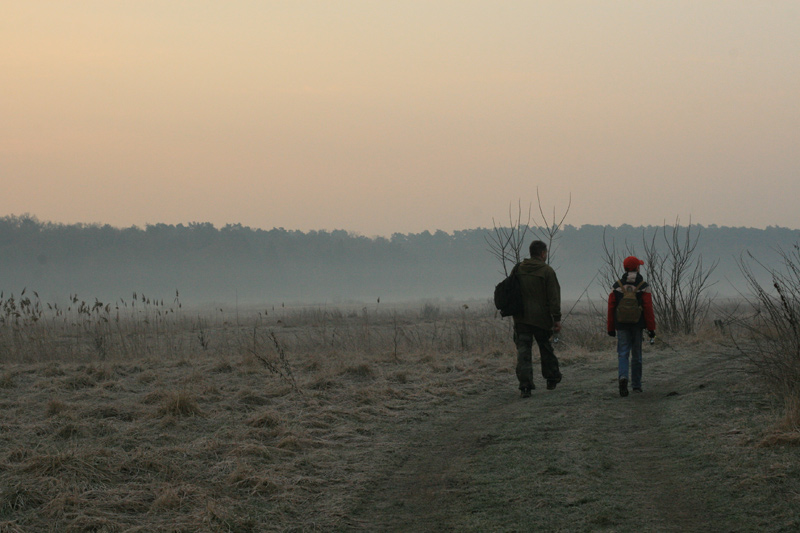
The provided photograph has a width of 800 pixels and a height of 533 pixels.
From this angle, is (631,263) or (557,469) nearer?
(557,469)

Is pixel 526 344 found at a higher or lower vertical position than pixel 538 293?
lower

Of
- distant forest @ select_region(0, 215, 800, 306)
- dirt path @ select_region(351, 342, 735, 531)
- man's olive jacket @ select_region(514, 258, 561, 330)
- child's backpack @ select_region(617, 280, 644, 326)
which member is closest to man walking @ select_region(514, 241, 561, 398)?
man's olive jacket @ select_region(514, 258, 561, 330)

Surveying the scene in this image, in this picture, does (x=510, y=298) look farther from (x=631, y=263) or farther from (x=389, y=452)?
(x=389, y=452)

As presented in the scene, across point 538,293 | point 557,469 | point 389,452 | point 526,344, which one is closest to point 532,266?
point 538,293

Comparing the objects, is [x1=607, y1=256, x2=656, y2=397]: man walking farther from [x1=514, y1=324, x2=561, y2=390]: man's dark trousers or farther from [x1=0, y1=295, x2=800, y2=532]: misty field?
[x1=514, y1=324, x2=561, y2=390]: man's dark trousers

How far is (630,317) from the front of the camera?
929 centimetres

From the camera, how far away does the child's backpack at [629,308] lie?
9297 mm

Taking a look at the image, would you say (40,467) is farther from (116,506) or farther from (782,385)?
(782,385)

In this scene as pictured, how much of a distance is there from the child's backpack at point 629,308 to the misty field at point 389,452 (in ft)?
3.50

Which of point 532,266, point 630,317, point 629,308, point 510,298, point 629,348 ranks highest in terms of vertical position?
point 532,266

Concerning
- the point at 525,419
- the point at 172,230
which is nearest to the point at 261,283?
the point at 172,230

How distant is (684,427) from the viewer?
23.7 ft

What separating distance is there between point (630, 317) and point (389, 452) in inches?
163

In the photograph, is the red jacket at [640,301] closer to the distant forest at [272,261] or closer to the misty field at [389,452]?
the misty field at [389,452]
